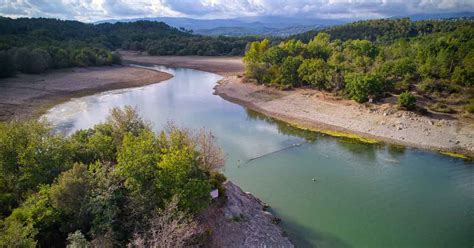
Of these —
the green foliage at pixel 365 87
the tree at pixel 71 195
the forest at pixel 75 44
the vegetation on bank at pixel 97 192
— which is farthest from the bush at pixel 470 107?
the forest at pixel 75 44

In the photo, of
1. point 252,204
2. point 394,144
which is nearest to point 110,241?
point 252,204

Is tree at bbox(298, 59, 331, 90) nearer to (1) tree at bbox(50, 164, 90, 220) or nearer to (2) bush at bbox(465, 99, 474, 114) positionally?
(2) bush at bbox(465, 99, 474, 114)

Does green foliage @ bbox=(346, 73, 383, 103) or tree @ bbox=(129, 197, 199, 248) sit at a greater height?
green foliage @ bbox=(346, 73, 383, 103)

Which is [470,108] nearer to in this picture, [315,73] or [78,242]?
[315,73]

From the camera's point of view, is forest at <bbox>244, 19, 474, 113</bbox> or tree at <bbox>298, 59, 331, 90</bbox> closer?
forest at <bbox>244, 19, 474, 113</bbox>

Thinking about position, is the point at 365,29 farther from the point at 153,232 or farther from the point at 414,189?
the point at 153,232

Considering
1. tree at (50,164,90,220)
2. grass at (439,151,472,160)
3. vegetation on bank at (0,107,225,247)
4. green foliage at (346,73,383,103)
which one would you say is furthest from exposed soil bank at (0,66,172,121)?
grass at (439,151,472,160)
